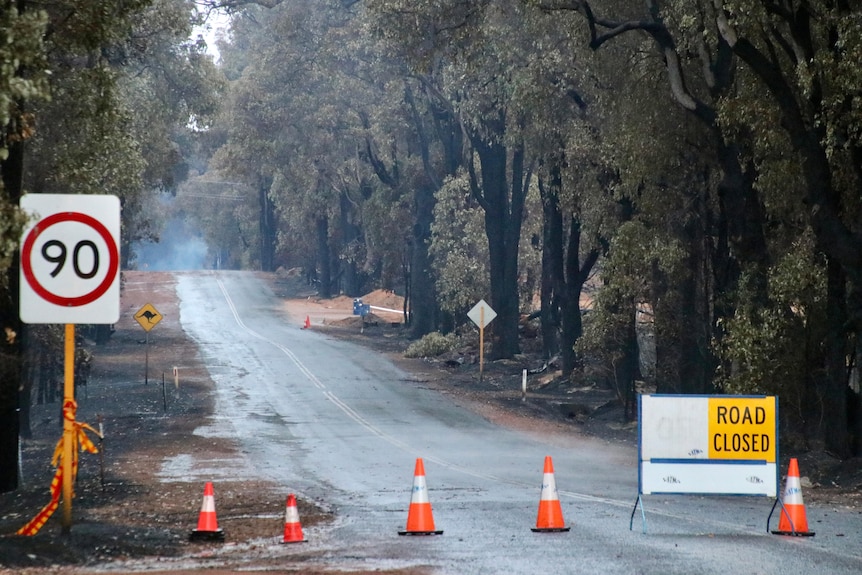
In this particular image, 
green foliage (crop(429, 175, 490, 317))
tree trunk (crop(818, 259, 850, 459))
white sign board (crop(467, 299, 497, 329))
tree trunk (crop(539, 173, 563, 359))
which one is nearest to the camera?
tree trunk (crop(818, 259, 850, 459))

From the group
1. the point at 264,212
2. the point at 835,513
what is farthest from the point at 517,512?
the point at 264,212

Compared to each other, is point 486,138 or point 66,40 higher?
point 486,138

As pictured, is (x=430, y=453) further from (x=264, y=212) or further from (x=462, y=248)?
(x=264, y=212)

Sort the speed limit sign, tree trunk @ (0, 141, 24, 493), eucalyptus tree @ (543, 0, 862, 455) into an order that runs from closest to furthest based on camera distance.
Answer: the speed limit sign
tree trunk @ (0, 141, 24, 493)
eucalyptus tree @ (543, 0, 862, 455)

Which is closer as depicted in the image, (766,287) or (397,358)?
(766,287)

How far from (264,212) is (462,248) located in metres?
57.8

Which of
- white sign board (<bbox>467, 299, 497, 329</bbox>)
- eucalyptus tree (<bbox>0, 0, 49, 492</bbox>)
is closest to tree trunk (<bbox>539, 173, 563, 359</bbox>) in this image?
white sign board (<bbox>467, 299, 497, 329</bbox>)

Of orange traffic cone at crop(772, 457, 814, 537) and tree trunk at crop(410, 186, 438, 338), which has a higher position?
tree trunk at crop(410, 186, 438, 338)

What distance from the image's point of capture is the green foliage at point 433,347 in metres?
49.8

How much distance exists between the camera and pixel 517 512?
15047mm

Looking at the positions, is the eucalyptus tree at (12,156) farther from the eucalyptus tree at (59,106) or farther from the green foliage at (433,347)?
the green foliage at (433,347)

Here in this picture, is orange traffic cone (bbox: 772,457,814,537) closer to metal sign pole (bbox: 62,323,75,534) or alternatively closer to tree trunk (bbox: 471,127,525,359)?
metal sign pole (bbox: 62,323,75,534)

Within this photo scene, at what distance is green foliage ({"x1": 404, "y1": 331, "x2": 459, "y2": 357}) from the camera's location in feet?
163

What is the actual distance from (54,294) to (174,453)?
15534mm
